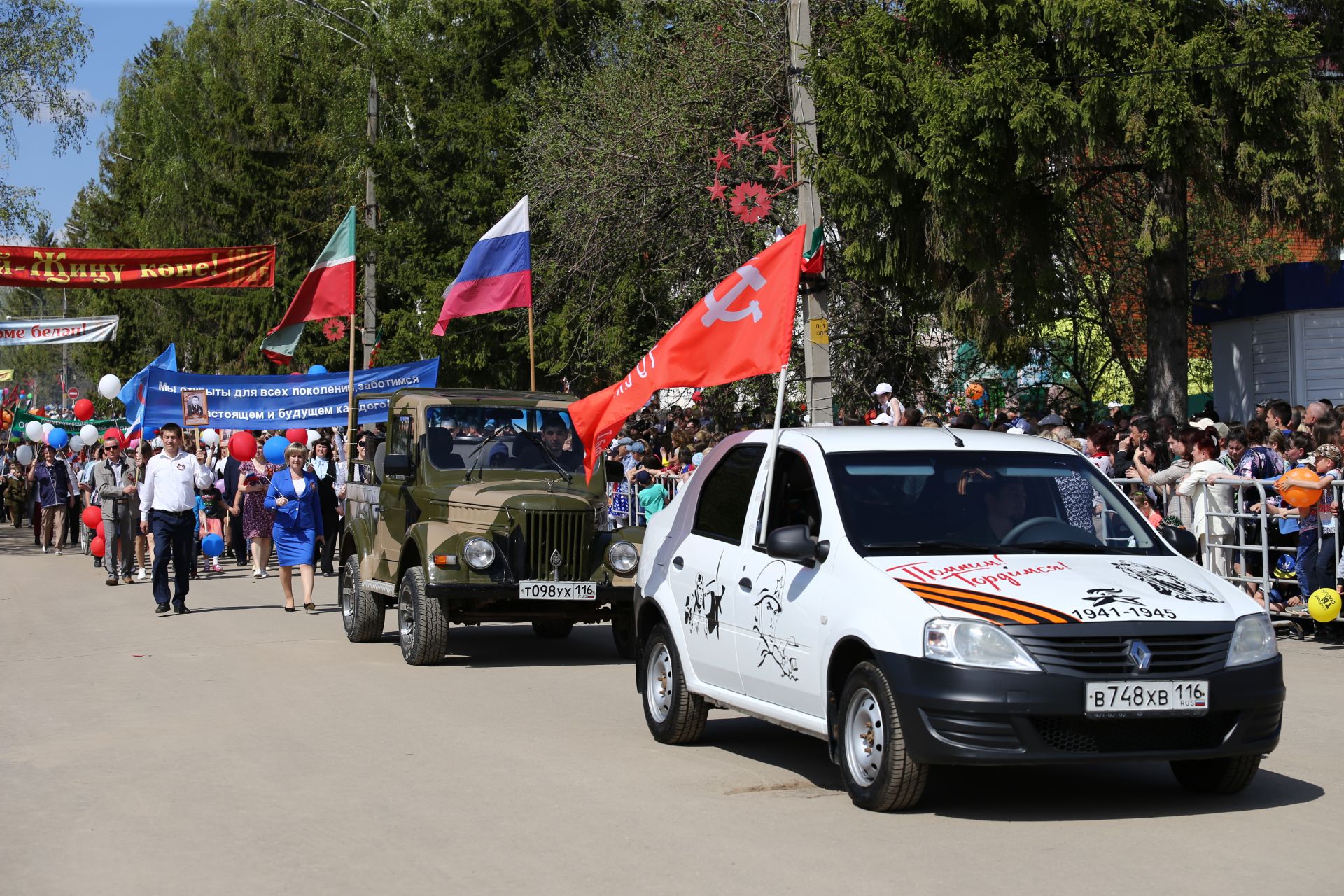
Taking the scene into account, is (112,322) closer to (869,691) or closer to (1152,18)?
(1152,18)

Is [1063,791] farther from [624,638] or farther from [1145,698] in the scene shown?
[624,638]

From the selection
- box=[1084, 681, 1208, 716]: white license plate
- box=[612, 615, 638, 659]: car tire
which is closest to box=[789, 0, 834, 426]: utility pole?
box=[612, 615, 638, 659]: car tire

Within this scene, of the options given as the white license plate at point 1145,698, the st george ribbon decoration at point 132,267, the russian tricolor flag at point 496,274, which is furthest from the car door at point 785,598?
the st george ribbon decoration at point 132,267

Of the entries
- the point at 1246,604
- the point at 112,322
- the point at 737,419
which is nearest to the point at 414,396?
the point at 1246,604

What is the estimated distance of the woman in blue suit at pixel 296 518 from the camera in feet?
57.4

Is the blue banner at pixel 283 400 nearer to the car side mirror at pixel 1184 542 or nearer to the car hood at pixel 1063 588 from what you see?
the car side mirror at pixel 1184 542

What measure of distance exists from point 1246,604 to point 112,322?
34823 mm

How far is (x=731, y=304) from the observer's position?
1062cm

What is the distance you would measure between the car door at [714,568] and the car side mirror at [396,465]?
4739 millimetres

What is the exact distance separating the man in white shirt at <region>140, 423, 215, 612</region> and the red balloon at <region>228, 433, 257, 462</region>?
4.57m

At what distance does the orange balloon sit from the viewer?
1306cm

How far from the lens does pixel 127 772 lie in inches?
339

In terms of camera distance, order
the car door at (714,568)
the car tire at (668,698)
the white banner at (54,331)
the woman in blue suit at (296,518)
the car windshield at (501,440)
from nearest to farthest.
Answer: the car door at (714,568)
the car tire at (668,698)
the car windshield at (501,440)
the woman in blue suit at (296,518)
the white banner at (54,331)

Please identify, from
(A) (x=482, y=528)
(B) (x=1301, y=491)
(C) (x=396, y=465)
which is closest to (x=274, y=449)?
(C) (x=396, y=465)
